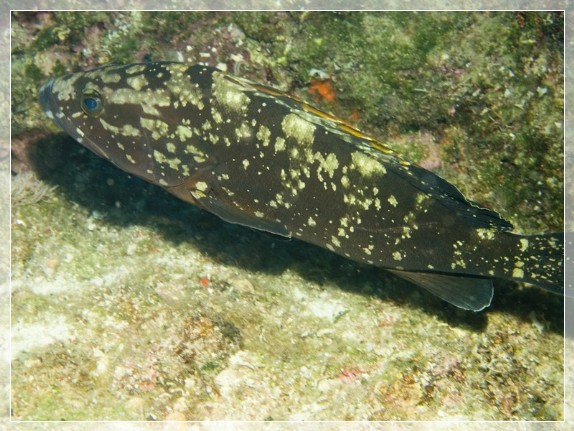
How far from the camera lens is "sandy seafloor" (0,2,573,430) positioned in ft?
12.3

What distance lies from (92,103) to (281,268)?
7.68 feet

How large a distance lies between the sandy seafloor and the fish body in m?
0.74

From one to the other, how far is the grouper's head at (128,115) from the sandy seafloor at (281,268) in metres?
1.11

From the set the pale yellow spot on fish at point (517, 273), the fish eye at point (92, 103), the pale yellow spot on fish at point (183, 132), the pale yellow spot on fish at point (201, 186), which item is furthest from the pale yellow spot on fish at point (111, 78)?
the pale yellow spot on fish at point (517, 273)

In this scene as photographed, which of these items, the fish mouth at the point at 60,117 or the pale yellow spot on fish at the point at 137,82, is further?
the fish mouth at the point at 60,117

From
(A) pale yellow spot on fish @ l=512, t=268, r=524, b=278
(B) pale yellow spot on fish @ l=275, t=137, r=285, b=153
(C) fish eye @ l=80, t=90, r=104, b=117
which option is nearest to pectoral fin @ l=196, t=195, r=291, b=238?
(B) pale yellow spot on fish @ l=275, t=137, r=285, b=153

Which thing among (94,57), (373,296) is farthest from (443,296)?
(94,57)

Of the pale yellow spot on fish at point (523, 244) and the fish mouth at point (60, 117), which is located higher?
the fish mouth at point (60, 117)

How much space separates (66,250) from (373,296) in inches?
121

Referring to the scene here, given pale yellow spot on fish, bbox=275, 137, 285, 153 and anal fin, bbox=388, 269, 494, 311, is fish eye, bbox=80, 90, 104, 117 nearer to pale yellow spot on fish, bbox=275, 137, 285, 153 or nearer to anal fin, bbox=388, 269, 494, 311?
pale yellow spot on fish, bbox=275, 137, 285, 153

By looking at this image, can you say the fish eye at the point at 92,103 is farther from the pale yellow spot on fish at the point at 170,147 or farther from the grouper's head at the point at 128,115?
the pale yellow spot on fish at the point at 170,147

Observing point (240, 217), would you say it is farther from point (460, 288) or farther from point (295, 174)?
point (460, 288)

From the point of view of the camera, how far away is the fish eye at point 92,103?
12.9 feet

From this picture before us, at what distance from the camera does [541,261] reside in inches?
152
